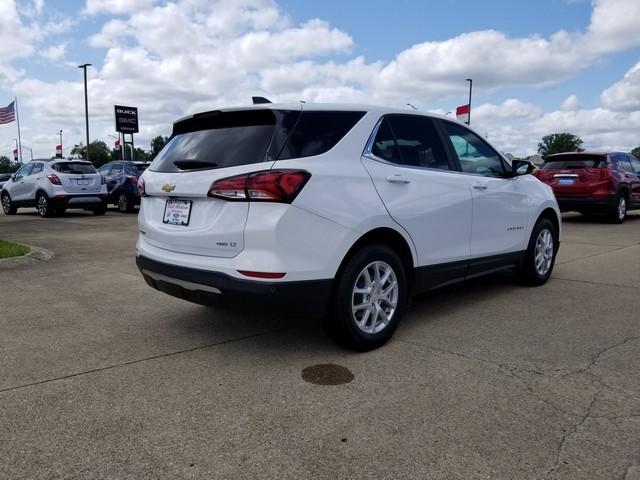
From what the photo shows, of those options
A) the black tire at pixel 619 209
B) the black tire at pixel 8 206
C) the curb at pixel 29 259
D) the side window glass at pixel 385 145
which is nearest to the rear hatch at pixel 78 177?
the black tire at pixel 8 206

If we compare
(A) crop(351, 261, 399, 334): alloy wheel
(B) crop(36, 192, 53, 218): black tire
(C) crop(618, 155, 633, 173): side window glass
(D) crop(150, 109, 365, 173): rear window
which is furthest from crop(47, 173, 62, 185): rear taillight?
(C) crop(618, 155, 633, 173): side window glass

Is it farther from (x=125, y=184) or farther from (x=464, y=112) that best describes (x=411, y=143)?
(x=464, y=112)

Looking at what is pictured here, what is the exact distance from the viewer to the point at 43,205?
1523 cm

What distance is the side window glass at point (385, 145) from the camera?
13.0ft

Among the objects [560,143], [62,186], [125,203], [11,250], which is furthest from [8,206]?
[560,143]

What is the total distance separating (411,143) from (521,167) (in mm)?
1837

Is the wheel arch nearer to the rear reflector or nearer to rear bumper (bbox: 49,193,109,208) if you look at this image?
the rear reflector

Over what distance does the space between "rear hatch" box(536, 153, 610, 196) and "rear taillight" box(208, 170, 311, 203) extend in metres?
11.2

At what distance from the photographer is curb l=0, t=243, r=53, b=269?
7059 millimetres

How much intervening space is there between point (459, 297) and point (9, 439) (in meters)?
→ 4.09

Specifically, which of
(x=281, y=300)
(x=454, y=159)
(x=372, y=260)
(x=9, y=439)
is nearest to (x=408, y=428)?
(x=281, y=300)

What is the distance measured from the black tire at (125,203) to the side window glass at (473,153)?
538 inches

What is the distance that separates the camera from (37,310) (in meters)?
4.93

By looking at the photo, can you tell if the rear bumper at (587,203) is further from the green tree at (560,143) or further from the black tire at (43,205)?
the green tree at (560,143)
